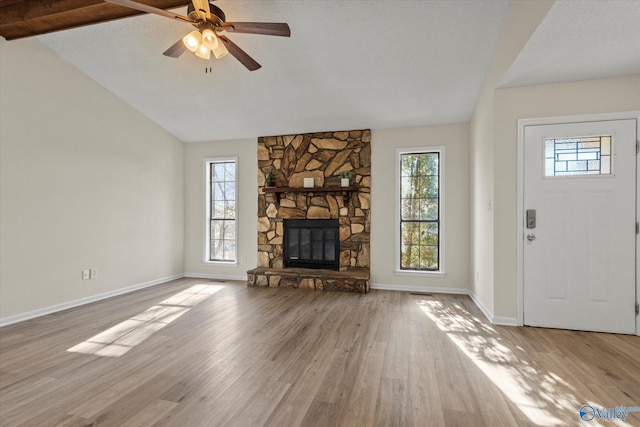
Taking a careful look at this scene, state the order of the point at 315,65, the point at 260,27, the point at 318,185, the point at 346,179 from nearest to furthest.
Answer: the point at 260,27 < the point at 315,65 < the point at 346,179 < the point at 318,185

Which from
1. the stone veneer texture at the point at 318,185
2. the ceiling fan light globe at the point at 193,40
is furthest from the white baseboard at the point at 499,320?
the ceiling fan light globe at the point at 193,40

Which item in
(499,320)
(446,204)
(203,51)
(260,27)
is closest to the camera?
(260,27)

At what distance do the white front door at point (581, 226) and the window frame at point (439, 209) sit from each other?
1503 mm

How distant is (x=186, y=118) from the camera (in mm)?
4992

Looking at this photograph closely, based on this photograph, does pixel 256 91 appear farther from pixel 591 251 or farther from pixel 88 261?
pixel 591 251

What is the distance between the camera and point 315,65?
358 cm

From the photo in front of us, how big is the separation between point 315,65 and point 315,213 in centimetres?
238

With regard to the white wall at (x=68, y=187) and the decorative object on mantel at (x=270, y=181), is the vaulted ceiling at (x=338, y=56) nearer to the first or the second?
the white wall at (x=68, y=187)

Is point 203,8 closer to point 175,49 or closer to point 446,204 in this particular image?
point 175,49

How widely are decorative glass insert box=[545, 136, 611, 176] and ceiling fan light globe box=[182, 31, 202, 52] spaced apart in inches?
137

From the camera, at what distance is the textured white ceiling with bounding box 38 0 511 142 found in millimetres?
2877

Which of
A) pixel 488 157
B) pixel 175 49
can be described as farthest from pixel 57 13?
pixel 488 157

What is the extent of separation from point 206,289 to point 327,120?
10.8 feet

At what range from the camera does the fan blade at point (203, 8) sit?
7.28 feet
